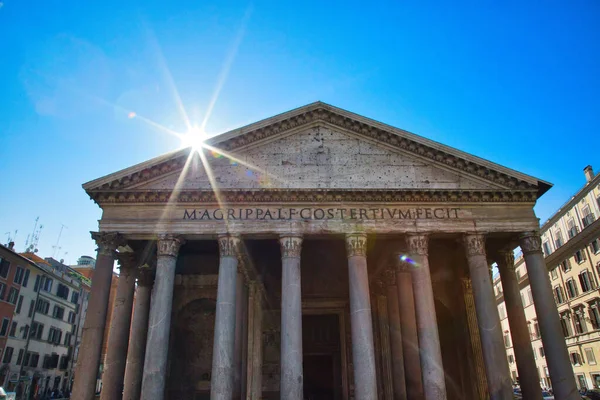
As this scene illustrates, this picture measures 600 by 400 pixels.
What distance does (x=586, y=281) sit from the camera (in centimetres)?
2931

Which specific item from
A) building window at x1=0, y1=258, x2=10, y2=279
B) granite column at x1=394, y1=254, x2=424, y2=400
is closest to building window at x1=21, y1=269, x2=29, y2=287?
building window at x1=0, y1=258, x2=10, y2=279

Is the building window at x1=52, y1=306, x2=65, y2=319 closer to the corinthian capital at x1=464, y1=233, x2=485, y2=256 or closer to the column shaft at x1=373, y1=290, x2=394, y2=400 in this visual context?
the column shaft at x1=373, y1=290, x2=394, y2=400

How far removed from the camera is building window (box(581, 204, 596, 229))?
28.1 meters

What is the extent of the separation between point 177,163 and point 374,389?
29.5ft

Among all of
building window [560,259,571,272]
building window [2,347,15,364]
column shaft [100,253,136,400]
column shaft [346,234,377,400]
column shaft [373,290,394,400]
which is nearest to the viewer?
column shaft [346,234,377,400]

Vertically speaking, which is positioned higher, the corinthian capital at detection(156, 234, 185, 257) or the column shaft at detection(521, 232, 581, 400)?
the corinthian capital at detection(156, 234, 185, 257)

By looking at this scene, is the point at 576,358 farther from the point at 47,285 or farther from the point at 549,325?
the point at 47,285

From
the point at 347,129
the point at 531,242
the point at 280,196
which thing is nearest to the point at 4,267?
the point at 280,196

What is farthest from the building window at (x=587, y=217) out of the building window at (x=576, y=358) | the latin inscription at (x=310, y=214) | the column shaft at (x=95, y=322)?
the column shaft at (x=95, y=322)

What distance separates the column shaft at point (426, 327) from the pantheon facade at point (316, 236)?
37 millimetres

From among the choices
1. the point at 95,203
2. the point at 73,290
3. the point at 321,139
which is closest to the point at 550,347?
the point at 321,139

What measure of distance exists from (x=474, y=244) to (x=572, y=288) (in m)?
22.9

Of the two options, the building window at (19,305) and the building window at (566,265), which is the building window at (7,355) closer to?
the building window at (19,305)

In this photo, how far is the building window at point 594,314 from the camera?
28.4 meters
